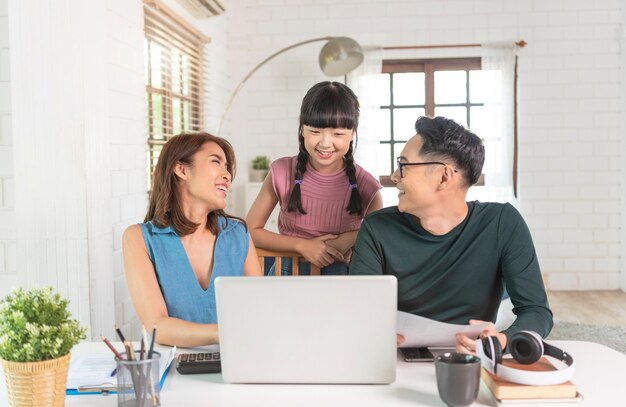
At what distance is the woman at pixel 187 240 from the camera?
6.76ft

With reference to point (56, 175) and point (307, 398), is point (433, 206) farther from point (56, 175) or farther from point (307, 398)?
point (56, 175)

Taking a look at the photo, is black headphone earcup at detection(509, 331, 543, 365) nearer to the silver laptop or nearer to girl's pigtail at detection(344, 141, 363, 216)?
the silver laptop

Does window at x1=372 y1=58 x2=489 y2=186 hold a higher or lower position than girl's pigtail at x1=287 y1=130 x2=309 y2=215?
higher

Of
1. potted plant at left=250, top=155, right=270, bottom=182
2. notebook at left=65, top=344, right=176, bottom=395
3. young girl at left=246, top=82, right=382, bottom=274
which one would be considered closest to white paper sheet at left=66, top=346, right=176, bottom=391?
notebook at left=65, top=344, right=176, bottom=395

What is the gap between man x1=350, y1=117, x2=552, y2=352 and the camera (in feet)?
6.84

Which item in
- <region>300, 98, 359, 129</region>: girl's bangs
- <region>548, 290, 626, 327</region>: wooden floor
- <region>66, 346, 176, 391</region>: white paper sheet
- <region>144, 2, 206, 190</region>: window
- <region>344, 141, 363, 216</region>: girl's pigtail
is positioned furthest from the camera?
<region>548, 290, 626, 327</region>: wooden floor

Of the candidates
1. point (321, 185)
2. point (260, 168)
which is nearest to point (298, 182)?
point (321, 185)

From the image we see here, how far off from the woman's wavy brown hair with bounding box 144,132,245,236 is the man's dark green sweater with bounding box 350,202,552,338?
20.7 inches

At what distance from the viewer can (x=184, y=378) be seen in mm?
1591

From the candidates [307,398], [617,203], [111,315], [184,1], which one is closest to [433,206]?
[307,398]

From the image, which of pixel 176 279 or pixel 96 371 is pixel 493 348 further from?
pixel 176 279

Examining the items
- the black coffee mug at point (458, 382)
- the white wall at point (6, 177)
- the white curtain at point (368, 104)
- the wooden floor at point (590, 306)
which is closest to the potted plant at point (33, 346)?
the black coffee mug at point (458, 382)

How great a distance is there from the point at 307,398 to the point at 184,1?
3694 millimetres

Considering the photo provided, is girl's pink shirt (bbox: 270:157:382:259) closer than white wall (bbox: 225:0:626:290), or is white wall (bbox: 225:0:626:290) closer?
girl's pink shirt (bbox: 270:157:382:259)
